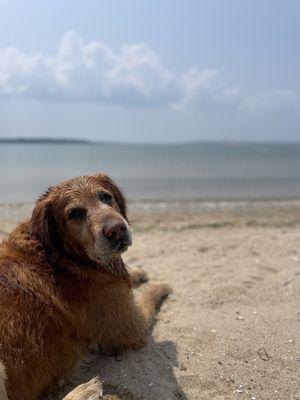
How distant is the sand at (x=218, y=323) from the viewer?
447cm

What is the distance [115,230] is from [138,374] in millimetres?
1394

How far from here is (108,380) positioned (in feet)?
15.0

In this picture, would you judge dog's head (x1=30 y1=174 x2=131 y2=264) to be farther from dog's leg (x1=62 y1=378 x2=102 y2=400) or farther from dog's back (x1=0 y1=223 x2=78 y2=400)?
dog's leg (x1=62 y1=378 x2=102 y2=400)

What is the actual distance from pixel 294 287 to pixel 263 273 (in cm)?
81

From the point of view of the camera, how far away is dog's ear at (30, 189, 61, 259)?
15.5ft

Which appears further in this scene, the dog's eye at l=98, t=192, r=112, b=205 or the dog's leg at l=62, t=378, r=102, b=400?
the dog's eye at l=98, t=192, r=112, b=205

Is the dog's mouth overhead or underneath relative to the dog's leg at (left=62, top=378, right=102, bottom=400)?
overhead

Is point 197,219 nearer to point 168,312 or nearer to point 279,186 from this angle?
point 168,312

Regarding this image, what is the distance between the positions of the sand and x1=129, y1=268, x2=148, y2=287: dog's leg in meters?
0.19

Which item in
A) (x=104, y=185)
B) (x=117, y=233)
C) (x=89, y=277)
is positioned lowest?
(x=89, y=277)

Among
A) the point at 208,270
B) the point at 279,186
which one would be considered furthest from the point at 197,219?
the point at 279,186

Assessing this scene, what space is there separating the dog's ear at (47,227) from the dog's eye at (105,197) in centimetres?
48

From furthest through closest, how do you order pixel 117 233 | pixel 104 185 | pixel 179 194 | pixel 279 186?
1. pixel 279 186
2. pixel 179 194
3. pixel 104 185
4. pixel 117 233

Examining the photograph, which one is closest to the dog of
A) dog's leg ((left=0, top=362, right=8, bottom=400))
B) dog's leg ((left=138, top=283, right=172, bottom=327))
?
dog's leg ((left=0, top=362, right=8, bottom=400))
